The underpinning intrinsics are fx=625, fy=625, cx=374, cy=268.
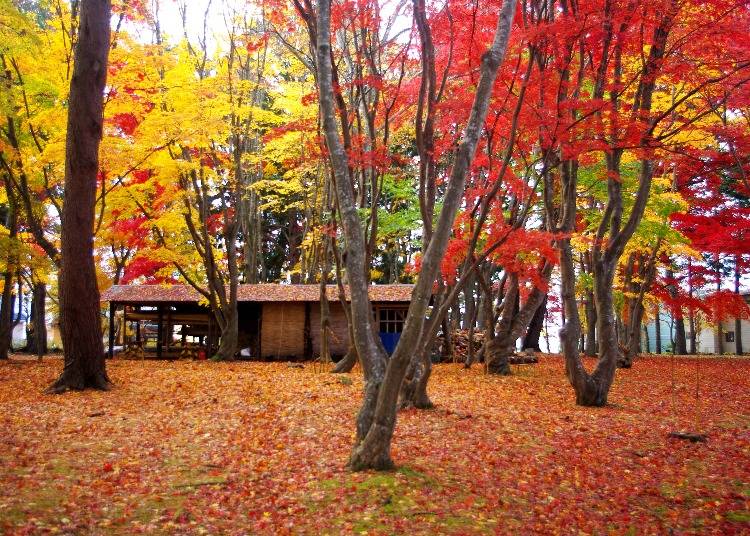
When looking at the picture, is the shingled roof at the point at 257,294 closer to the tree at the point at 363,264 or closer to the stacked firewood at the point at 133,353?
the stacked firewood at the point at 133,353

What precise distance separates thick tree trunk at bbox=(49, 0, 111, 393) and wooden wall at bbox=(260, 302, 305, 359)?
1081 centimetres

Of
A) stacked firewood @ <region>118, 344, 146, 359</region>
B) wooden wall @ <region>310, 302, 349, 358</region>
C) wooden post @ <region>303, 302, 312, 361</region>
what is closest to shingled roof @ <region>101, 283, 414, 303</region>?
wooden wall @ <region>310, 302, 349, 358</region>

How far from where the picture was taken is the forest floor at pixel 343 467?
4.89 metres

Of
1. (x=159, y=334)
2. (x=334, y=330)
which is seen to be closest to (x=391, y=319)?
(x=334, y=330)

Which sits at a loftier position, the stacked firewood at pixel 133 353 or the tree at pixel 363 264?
the tree at pixel 363 264

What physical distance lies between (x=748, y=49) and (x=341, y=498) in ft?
28.5

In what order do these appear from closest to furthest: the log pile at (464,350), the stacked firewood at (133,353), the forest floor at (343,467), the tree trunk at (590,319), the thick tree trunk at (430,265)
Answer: the forest floor at (343,467)
the thick tree trunk at (430,265)
the log pile at (464,350)
the stacked firewood at (133,353)
the tree trunk at (590,319)

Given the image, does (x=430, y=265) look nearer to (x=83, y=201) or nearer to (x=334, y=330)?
(x=83, y=201)

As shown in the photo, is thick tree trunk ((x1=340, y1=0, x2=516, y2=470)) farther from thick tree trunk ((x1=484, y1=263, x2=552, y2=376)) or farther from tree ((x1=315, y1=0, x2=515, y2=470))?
thick tree trunk ((x1=484, y1=263, x2=552, y2=376))

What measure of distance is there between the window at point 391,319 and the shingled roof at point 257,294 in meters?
0.66

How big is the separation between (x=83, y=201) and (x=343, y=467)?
294 inches

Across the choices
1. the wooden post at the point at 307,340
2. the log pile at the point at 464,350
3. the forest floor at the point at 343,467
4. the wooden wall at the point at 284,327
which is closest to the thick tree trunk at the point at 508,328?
the log pile at the point at 464,350

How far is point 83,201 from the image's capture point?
35.8 ft

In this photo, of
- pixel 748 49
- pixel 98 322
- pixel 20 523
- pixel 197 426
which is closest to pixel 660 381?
pixel 748 49
